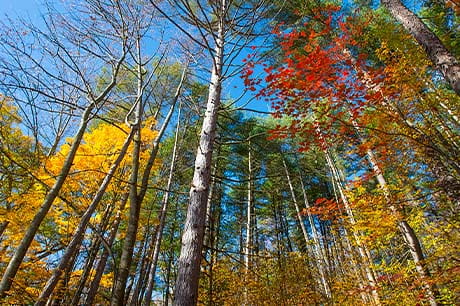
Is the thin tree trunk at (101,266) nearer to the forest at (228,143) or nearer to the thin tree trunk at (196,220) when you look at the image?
the forest at (228,143)

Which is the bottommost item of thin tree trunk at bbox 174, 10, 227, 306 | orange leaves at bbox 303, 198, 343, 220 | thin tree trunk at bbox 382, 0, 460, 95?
thin tree trunk at bbox 174, 10, 227, 306

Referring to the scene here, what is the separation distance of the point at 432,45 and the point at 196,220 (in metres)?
4.52

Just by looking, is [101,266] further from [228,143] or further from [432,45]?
[432,45]

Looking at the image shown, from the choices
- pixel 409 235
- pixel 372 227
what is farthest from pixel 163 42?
pixel 409 235

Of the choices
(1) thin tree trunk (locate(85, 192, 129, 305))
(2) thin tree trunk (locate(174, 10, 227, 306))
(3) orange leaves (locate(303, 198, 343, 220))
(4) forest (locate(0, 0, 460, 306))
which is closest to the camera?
(2) thin tree trunk (locate(174, 10, 227, 306))

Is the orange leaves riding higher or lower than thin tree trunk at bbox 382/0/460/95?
lower

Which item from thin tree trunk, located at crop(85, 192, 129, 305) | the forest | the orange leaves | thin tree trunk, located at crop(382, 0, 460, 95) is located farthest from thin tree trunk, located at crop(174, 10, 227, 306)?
thin tree trunk, located at crop(85, 192, 129, 305)

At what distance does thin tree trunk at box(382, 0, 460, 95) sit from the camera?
3443 mm

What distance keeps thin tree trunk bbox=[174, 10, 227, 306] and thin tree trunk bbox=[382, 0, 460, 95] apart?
328 centimetres

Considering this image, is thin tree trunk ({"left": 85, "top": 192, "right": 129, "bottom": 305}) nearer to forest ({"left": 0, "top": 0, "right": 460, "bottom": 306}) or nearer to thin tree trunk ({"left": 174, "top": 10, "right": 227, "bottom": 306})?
forest ({"left": 0, "top": 0, "right": 460, "bottom": 306})

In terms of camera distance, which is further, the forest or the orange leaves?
the orange leaves

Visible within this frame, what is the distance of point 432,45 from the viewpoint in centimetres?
388

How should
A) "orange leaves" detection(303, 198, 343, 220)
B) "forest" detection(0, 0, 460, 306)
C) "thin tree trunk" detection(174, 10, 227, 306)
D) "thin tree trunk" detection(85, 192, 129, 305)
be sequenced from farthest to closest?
1. "thin tree trunk" detection(85, 192, 129, 305)
2. "orange leaves" detection(303, 198, 343, 220)
3. "forest" detection(0, 0, 460, 306)
4. "thin tree trunk" detection(174, 10, 227, 306)

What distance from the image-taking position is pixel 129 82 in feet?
25.3
